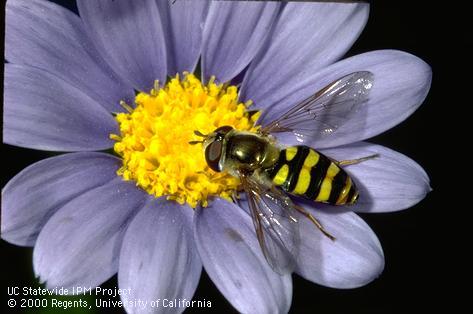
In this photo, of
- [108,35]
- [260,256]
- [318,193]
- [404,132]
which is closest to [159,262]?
[260,256]

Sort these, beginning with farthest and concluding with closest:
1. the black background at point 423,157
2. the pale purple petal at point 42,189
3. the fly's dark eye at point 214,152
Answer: the black background at point 423,157 → the fly's dark eye at point 214,152 → the pale purple petal at point 42,189

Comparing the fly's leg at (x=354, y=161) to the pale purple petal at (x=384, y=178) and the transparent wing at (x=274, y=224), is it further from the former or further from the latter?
the transparent wing at (x=274, y=224)

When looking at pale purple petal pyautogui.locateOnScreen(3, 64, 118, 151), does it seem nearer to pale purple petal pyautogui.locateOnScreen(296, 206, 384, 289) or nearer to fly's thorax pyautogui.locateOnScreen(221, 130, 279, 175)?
fly's thorax pyautogui.locateOnScreen(221, 130, 279, 175)

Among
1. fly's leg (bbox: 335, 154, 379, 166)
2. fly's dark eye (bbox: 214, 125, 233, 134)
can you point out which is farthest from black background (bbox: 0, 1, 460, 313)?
fly's dark eye (bbox: 214, 125, 233, 134)

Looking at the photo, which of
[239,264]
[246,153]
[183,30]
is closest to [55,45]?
[183,30]

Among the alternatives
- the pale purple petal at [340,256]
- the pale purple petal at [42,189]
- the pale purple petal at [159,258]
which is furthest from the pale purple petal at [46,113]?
the pale purple petal at [340,256]

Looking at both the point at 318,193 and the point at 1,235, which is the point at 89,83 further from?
the point at 318,193

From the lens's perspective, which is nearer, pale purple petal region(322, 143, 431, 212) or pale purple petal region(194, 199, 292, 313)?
pale purple petal region(194, 199, 292, 313)

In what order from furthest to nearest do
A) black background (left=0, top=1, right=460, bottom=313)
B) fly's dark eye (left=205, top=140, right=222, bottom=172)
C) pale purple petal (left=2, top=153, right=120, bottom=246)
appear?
1. black background (left=0, top=1, right=460, bottom=313)
2. fly's dark eye (left=205, top=140, right=222, bottom=172)
3. pale purple petal (left=2, top=153, right=120, bottom=246)
